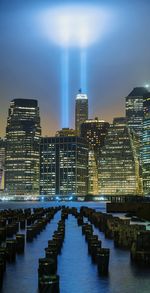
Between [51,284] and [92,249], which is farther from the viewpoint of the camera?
[92,249]

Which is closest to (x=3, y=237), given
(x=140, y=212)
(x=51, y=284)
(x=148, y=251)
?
(x=148, y=251)

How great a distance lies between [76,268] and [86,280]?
4391 millimetres

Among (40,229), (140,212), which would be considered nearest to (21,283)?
(40,229)

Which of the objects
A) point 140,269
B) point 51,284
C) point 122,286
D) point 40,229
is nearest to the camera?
point 51,284

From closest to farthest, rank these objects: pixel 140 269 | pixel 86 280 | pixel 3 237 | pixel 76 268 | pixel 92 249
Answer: pixel 86 280
pixel 140 269
pixel 76 268
pixel 92 249
pixel 3 237

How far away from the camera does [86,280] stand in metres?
26.6

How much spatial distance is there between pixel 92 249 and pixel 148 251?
17.6 ft

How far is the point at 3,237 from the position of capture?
46062 millimetres

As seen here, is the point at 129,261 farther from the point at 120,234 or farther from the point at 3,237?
the point at 3,237

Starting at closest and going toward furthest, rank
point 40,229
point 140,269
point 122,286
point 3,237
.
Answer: point 122,286 < point 140,269 < point 3,237 < point 40,229

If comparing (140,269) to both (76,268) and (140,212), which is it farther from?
(140,212)

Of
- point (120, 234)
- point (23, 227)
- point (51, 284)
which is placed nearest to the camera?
point (51, 284)

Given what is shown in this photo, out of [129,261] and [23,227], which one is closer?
[129,261]

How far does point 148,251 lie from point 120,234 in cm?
1054
